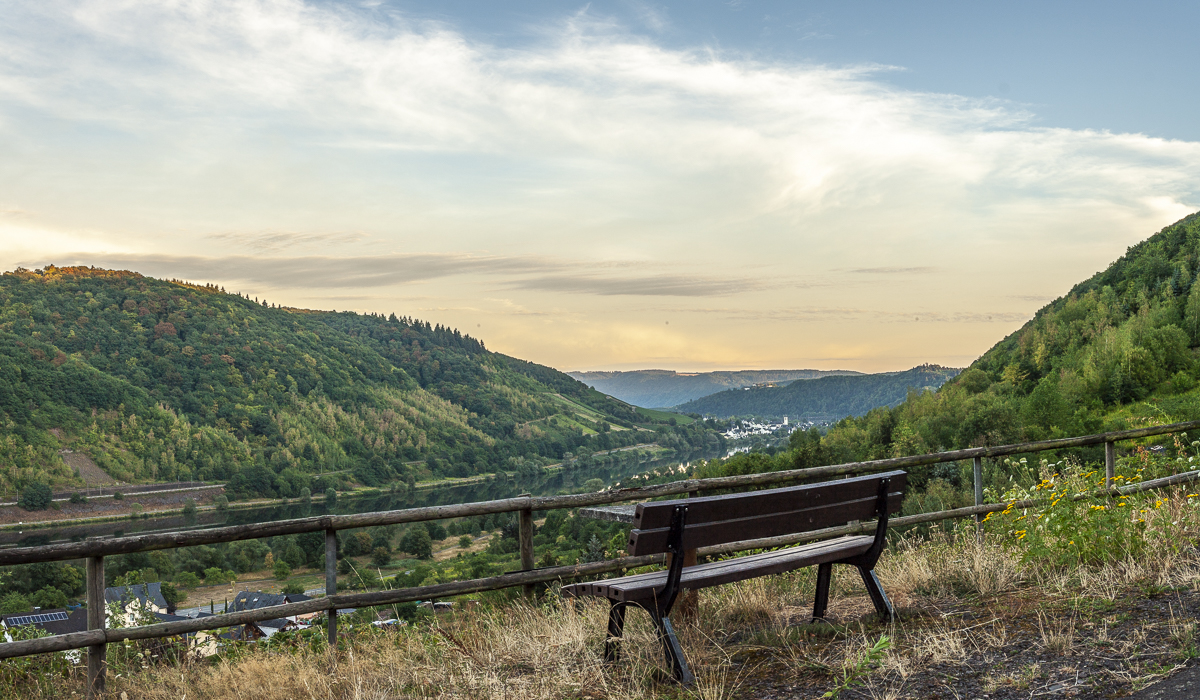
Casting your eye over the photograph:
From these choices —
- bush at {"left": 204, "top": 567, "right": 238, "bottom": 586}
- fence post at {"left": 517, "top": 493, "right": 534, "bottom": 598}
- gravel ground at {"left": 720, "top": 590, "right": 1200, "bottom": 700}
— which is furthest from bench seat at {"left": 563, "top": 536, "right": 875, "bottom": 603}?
bush at {"left": 204, "top": 567, "right": 238, "bottom": 586}

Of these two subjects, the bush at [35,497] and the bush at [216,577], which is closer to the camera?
the bush at [216,577]

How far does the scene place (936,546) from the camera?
6.00m

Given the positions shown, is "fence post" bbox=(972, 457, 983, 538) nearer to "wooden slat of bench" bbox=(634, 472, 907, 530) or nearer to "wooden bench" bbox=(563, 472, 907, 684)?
"wooden bench" bbox=(563, 472, 907, 684)

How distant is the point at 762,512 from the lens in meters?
3.90

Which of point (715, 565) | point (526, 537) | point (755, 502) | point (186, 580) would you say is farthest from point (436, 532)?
point (755, 502)

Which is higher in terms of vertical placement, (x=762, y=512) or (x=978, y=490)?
(x=762, y=512)

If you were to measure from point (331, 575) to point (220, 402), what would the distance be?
14474 cm

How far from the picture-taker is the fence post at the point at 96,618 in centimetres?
395

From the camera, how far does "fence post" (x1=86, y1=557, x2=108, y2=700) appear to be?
13.0 ft

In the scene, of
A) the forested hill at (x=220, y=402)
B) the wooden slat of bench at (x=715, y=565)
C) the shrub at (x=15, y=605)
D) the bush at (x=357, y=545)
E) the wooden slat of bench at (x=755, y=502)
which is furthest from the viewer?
the forested hill at (x=220, y=402)

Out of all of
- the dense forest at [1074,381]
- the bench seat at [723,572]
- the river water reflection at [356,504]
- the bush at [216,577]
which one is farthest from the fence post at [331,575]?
the river water reflection at [356,504]

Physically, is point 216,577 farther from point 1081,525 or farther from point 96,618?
point 1081,525

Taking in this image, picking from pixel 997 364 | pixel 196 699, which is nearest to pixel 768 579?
pixel 196 699

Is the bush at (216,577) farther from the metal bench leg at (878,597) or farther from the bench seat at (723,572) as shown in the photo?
the metal bench leg at (878,597)
